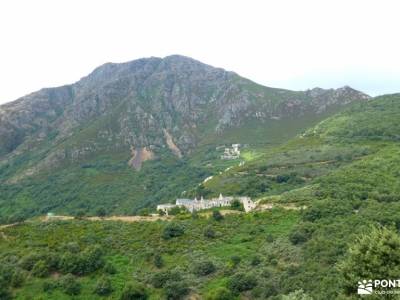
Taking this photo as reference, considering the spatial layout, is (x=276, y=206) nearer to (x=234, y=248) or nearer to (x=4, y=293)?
(x=234, y=248)

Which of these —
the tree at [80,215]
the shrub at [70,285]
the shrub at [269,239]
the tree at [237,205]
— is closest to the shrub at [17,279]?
the shrub at [70,285]

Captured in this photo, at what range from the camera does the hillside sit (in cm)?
4741

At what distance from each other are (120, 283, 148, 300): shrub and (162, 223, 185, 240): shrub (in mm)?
15594

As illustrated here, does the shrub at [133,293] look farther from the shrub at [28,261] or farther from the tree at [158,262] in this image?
the shrub at [28,261]

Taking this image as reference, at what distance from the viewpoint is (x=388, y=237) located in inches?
1237

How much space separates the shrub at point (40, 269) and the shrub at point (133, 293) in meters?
11.4

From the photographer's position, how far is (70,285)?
52.6 meters

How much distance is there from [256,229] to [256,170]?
5723cm

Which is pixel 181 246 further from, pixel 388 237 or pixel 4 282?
pixel 388 237

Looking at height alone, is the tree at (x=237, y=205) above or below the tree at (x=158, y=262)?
above

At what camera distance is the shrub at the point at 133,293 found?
49.5m

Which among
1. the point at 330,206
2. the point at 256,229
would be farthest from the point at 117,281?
the point at 330,206

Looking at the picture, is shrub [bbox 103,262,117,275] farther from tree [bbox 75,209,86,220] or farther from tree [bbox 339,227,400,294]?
tree [bbox 339,227,400,294]

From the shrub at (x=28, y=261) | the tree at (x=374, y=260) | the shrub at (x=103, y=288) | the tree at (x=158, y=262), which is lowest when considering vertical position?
the shrub at (x=103, y=288)
